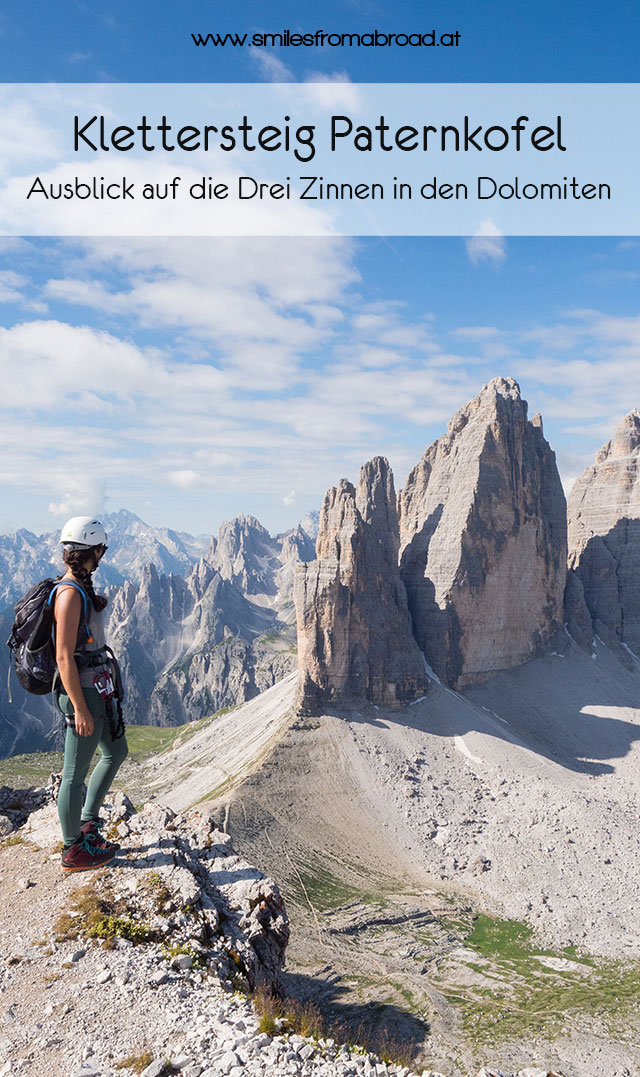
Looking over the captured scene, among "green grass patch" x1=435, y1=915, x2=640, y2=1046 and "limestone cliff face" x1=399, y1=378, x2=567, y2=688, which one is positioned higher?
"limestone cliff face" x1=399, y1=378, x2=567, y2=688

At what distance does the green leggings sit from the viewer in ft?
34.1

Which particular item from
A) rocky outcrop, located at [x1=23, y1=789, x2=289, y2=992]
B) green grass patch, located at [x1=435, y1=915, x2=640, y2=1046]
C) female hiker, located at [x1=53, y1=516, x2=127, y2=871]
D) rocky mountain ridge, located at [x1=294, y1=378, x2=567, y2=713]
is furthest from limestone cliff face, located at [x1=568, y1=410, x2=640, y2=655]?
female hiker, located at [x1=53, y1=516, x2=127, y2=871]

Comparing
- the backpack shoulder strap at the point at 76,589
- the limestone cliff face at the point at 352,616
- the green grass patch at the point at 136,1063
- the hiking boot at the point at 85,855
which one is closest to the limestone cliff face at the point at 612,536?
the limestone cliff face at the point at 352,616

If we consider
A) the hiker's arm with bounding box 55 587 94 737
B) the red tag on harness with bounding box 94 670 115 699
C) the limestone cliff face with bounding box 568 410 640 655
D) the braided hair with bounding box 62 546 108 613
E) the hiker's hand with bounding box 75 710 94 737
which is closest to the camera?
the hiker's arm with bounding box 55 587 94 737

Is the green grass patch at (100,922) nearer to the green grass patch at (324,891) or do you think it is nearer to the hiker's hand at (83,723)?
the hiker's hand at (83,723)

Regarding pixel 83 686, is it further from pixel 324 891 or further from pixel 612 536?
pixel 612 536

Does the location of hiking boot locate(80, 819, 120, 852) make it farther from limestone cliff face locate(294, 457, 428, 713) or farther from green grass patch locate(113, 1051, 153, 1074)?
limestone cliff face locate(294, 457, 428, 713)

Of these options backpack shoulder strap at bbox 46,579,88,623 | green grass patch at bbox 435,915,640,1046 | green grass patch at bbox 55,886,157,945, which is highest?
backpack shoulder strap at bbox 46,579,88,623

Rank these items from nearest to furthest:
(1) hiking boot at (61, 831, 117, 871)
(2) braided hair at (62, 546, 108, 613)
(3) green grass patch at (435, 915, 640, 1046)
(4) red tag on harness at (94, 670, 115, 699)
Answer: (2) braided hair at (62, 546, 108, 613) → (4) red tag on harness at (94, 670, 115, 699) → (1) hiking boot at (61, 831, 117, 871) → (3) green grass patch at (435, 915, 640, 1046)

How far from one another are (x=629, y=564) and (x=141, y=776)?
92.2 m

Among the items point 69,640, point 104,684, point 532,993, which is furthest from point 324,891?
point 69,640

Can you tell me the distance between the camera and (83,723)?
32.6 feet

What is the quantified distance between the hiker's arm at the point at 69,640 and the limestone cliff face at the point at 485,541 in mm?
76334

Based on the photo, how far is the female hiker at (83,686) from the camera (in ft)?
32.2
